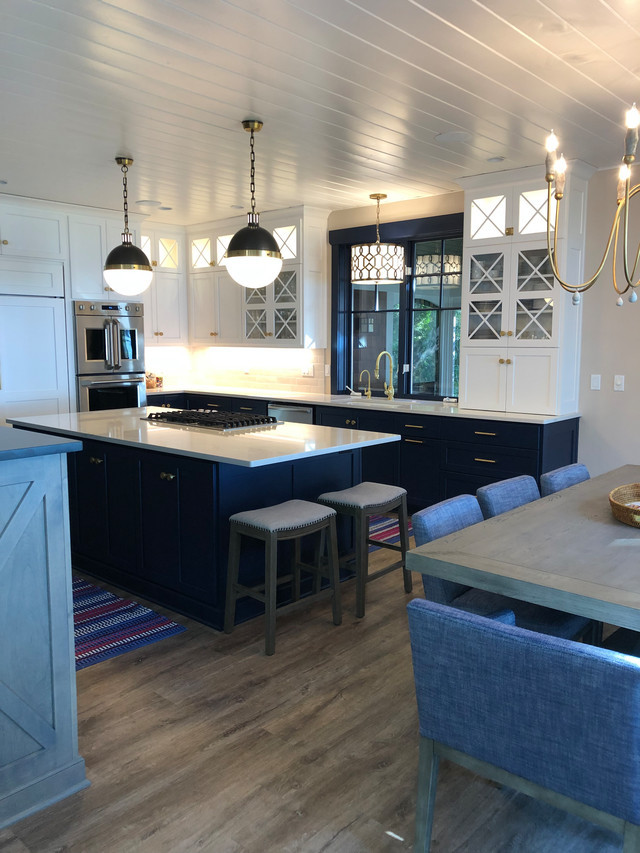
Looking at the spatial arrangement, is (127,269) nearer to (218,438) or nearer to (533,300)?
(218,438)

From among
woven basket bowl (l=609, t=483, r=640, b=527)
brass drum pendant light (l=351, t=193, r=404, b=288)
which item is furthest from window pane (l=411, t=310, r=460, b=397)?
woven basket bowl (l=609, t=483, r=640, b=527)

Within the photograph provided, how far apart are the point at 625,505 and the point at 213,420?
242cm

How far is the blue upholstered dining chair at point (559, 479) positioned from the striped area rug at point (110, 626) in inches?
71.7

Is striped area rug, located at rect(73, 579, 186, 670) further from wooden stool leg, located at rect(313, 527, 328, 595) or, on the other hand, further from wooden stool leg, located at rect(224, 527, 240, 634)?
wooden stool leg, located at rect(313, 527, 328, 595)

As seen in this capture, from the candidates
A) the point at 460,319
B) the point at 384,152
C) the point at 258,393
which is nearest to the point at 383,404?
the point at 460,319

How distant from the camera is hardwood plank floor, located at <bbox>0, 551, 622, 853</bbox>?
1.87 m

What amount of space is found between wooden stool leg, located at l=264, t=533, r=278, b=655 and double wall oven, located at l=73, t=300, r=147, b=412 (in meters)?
3.65

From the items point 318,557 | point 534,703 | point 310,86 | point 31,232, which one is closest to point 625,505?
point 534,703

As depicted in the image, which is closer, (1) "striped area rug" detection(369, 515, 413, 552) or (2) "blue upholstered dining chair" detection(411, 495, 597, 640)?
(2) "blue upholstered dining chair" detection(411, 495, 597, 640)

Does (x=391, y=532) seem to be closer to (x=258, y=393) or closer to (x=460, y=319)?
(x=460, y=319)

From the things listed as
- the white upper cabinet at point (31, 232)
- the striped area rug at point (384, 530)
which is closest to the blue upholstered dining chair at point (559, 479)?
the striped area rug at point (384, 530)

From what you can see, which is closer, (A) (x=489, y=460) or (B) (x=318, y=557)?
(B) (x=318, y=557)

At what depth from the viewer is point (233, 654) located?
2.95m

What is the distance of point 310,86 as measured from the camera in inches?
123
